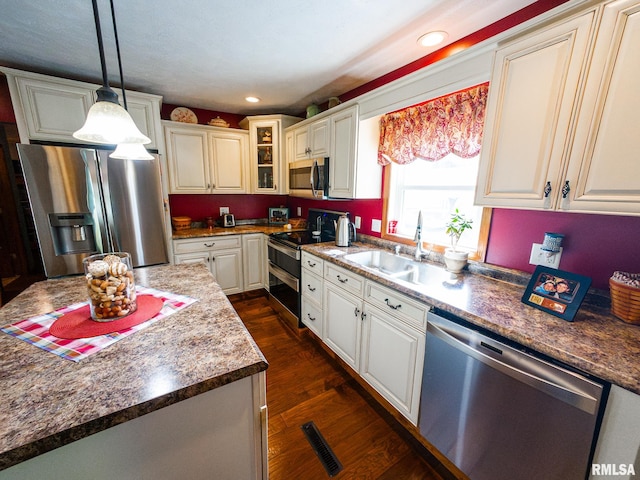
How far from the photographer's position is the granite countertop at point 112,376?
550mm

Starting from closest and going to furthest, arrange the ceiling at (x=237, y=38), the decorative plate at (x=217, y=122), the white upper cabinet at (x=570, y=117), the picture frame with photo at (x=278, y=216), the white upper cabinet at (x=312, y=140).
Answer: the white upper cabinet at (x=570, y=117)
the ceiling at (x=237, y=38)
the white upper cabinet at (x=312, y=140)
the decorative plate at (x=217, y=122)
the picture frame with photo at (x=278, y=216)

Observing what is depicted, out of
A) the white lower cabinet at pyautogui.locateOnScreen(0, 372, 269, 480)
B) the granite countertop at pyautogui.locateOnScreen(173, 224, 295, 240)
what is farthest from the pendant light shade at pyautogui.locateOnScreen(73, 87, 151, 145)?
the granite countertop at pyautogui.locateOnScreen(173, 224, 295, 240)

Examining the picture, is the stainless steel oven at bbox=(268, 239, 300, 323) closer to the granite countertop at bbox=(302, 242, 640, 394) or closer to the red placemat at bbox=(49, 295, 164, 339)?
the granite countertop at bbox=(302, 242, 640, 394)

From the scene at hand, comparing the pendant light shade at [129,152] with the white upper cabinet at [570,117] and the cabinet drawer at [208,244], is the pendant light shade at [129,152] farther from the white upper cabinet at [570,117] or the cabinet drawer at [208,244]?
the white upper cabinet at [570,117]

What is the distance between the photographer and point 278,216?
3.65 meters

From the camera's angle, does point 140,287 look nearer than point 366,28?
Yes

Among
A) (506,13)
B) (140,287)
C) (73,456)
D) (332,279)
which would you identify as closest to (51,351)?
(73,456)

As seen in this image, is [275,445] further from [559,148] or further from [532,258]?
[559,148]

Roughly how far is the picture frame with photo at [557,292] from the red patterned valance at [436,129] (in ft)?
2.62

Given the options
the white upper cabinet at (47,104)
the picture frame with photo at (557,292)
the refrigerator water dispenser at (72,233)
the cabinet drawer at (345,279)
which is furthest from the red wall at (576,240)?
the white upper cabinet at (47,104)

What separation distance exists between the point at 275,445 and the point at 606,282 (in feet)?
6.16

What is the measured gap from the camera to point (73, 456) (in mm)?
594

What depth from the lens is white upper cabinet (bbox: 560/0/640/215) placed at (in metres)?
0.88

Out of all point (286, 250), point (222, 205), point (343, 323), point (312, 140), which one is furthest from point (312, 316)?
point (222, 205)
